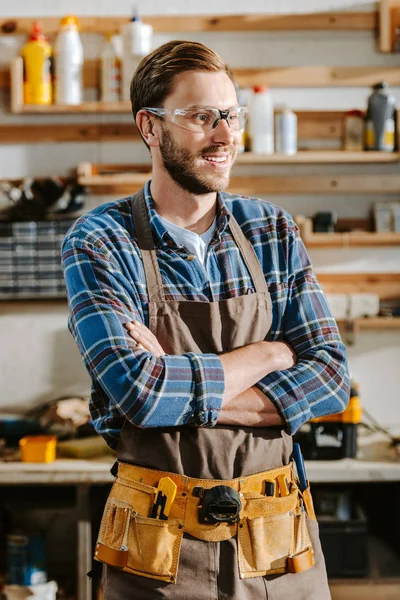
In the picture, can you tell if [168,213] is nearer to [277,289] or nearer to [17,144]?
[277,289]

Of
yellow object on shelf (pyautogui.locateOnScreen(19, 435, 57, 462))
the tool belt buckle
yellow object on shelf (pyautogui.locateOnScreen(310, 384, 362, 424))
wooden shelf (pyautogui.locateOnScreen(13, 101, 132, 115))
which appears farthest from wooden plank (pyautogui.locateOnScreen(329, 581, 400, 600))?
wooden shelf (pyautogui.locateOnScreen(13, 101, 132, 115))

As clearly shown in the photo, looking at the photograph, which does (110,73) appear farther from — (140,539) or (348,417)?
(140,539)

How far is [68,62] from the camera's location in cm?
326

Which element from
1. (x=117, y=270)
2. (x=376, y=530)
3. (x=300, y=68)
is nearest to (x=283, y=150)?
(x=300, y=68)

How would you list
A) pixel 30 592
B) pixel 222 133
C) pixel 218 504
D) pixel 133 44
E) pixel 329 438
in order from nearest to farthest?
pixel 218 504
pixel 222 133
pixel 329 438
pixel 30 592
pixel 133 44

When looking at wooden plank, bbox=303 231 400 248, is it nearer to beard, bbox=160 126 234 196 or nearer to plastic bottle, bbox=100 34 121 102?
plastic bottle, bbox=100 34 121 102

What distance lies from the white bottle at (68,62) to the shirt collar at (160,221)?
1850 millimetres

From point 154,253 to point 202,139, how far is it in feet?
0.82

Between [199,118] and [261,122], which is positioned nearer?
[199,118]

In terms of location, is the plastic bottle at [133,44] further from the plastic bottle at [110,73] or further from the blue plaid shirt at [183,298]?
the blue plaid shirt at [183,298]

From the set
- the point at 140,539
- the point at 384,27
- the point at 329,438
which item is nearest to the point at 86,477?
the point at 329,438

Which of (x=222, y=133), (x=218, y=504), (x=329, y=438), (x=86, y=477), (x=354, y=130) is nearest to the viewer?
(x=218, y=504)

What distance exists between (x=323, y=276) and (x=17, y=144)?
1533 mm

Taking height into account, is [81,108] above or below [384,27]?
below
